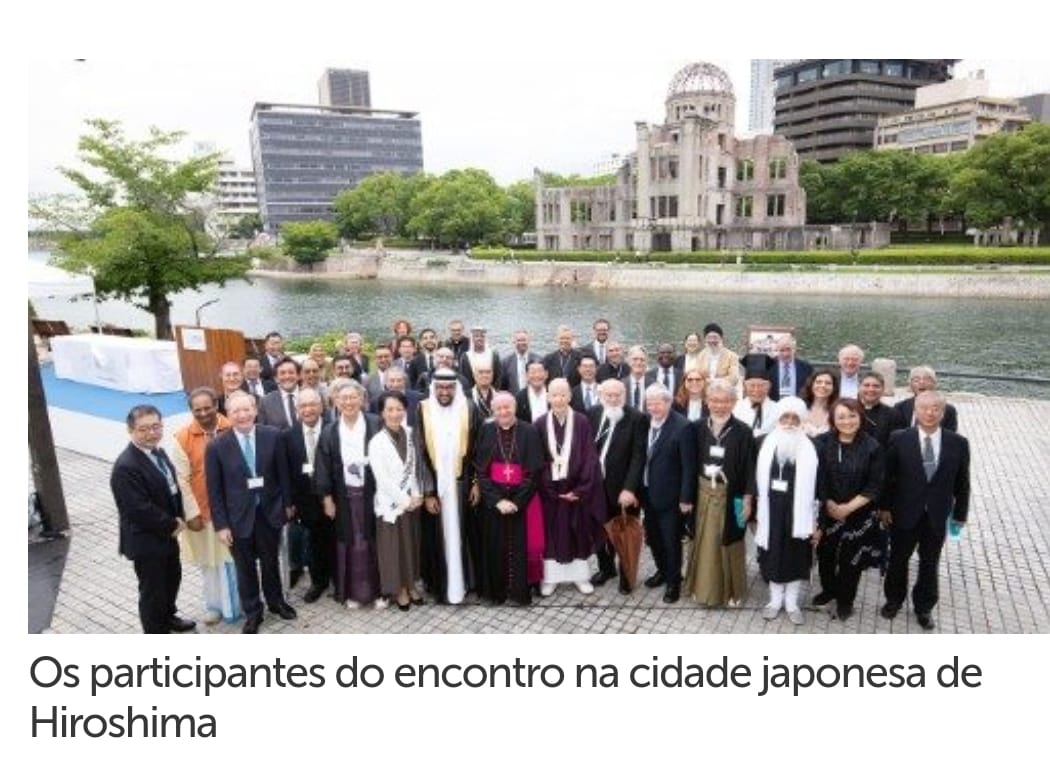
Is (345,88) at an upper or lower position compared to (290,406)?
upper

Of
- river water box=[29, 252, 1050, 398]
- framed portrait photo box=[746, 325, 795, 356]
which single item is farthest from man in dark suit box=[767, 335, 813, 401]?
river water box=[29, 252, 1050, 398]

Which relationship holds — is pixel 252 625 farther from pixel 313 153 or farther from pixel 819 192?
pixel 313 153

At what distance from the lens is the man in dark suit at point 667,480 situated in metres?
4.84

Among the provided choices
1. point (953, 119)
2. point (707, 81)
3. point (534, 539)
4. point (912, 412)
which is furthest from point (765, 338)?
point (953, 119)

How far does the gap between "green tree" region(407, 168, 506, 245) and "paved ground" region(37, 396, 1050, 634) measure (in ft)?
229

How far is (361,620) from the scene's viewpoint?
4824 millimetres

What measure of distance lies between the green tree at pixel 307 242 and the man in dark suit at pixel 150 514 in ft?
252

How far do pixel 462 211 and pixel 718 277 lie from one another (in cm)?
3572

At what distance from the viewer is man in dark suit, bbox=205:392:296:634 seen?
438 cm

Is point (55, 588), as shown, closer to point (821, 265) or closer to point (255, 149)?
point (821, 265)

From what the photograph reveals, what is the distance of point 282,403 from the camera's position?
225 inches

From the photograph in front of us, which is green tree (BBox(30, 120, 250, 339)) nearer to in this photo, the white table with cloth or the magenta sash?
the white table with cloth

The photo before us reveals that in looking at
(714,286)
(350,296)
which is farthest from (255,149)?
(714,286)

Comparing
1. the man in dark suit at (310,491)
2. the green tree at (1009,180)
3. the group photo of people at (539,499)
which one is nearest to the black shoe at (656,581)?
the group photo of people at (539,499)
